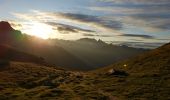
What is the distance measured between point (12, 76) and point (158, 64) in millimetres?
51888

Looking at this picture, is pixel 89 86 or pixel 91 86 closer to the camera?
pixel 89 86

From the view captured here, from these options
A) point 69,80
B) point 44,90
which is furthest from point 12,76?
point 44,90

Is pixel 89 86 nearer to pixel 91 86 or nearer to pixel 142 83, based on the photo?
pixel 91 86

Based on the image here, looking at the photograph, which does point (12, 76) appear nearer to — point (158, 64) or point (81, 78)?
point (81, 78)

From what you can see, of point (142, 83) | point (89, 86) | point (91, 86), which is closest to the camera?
point (142, 83)

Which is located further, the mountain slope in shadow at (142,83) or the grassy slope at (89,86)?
the grassy slope at (89,86)

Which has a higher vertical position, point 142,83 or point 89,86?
point 89,86

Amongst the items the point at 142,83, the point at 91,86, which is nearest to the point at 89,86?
the point at 91,86

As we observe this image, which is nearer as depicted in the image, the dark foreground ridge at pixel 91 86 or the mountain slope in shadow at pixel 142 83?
the mountain slope in shadow at pixel 142 83

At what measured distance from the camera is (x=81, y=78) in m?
110

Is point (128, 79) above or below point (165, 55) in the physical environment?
below

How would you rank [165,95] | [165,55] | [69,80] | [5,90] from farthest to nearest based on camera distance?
[165,55], [69,80], [5,90], [165,95]

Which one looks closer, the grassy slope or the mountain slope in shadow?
the mountain slope in shadow

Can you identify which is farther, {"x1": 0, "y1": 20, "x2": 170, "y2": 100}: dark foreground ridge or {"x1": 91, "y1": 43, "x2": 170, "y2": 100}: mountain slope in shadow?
{"x1": 0, "y1": 20, "x2": 170, "y2": 100}: dark foreground ridge
